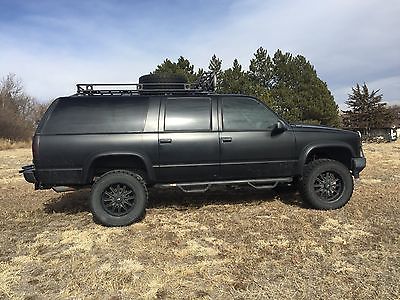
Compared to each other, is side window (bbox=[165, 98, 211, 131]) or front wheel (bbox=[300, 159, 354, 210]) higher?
side window (bbox=[165, 98, 211, 131])

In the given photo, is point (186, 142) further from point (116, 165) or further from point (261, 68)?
point (261, 68)

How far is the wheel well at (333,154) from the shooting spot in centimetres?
590

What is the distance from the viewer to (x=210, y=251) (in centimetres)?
414

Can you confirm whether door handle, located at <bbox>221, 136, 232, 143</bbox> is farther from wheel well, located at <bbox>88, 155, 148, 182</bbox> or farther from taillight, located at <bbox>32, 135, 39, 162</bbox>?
taillight, located at <bbox>32, 135, 39, 162</bbox>

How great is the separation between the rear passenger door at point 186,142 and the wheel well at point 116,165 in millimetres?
276

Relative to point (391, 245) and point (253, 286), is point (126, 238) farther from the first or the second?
point (391, 245)

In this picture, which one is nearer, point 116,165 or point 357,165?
point 116,165

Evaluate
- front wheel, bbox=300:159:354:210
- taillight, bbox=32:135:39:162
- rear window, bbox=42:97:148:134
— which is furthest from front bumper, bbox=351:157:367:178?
taillight, bbox=32:135:39:162

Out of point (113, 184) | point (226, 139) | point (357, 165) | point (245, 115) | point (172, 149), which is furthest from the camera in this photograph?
point (357, 165)

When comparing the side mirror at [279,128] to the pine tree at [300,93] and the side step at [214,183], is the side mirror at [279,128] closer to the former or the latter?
the side step at [214,183]

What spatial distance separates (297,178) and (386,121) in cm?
2518

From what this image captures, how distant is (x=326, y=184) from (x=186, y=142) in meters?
2.31

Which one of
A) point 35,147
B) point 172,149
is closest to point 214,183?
point 172,149

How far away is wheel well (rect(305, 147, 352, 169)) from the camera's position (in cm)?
590
